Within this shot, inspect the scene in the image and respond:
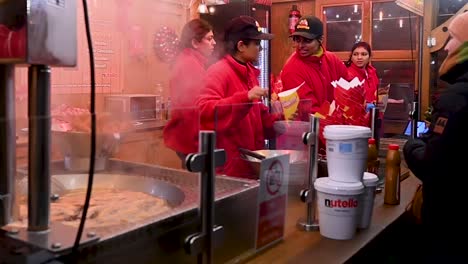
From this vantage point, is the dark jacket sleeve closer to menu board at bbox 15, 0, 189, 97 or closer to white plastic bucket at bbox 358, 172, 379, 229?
white plastic bucket at bbox 358, 172, 379, 229

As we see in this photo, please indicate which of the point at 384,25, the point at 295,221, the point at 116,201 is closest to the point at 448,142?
the point at 295,221

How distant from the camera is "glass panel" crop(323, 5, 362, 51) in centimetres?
614

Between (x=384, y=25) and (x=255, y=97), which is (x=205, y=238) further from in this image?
(x=384, y=25)

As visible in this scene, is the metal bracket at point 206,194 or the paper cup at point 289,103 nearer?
the metal bracket at point 206,194

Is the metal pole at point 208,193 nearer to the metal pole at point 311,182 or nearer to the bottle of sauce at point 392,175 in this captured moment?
the metal pole at point 311,182

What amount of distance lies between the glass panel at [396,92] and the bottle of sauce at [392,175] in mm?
914

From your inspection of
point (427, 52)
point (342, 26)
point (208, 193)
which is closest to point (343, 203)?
point (208, 193)

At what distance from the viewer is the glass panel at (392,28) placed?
19.1ft

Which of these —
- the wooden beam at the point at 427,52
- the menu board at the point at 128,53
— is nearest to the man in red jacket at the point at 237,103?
the menu board at the point at 128,53

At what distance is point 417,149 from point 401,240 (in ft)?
1.80

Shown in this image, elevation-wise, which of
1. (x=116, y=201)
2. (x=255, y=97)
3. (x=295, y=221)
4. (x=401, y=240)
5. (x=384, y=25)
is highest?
(x=384, y=25)

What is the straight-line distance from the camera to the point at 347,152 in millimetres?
1518

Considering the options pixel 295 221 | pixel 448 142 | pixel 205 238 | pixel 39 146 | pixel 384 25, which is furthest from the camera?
pixel 384 25

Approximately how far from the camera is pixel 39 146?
34.7 inches
